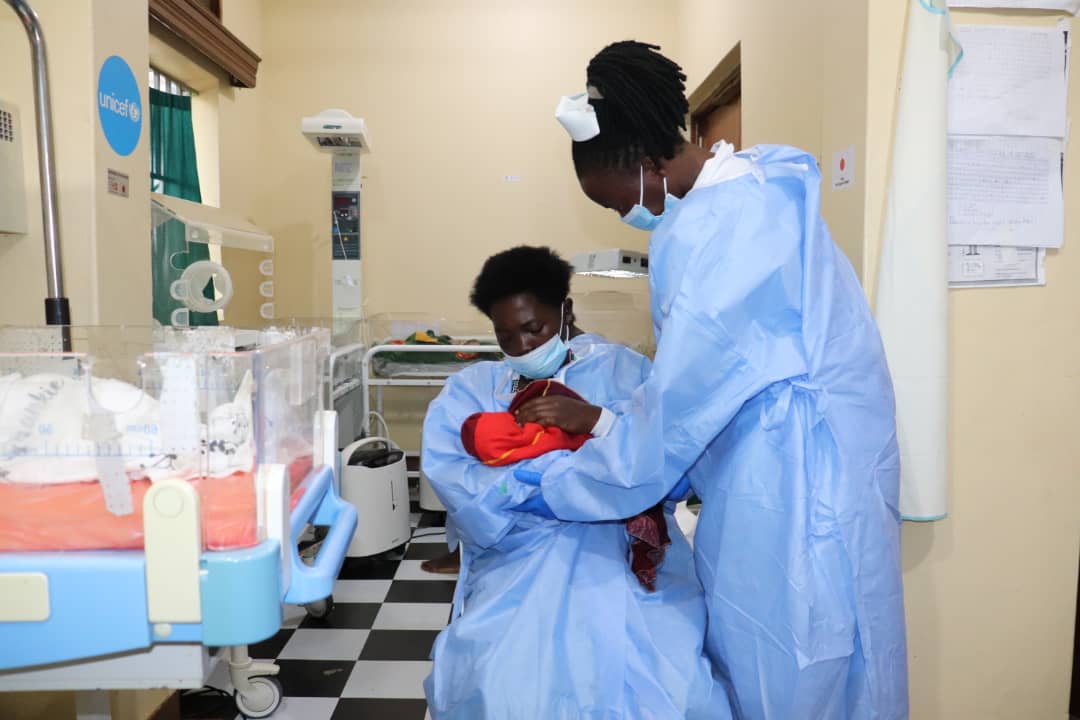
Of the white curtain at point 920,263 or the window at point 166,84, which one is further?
the window at point 166,84

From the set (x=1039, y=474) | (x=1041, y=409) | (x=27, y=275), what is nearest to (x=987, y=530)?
(x=1039, y=474)

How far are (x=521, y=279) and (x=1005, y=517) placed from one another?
1.27 metres

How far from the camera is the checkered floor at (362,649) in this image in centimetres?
201

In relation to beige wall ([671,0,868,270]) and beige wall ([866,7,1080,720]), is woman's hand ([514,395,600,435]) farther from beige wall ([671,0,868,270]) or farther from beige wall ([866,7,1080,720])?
beige wall ([866,7,1080,720])

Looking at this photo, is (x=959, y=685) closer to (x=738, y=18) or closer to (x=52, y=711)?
(x=52, y=711)

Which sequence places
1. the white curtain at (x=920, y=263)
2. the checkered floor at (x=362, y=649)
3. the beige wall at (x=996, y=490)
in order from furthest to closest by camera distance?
the checkered floor at (x=362, y=649), the beige wall at (x=996, y=490), the white curtain at (x=920, y=263)

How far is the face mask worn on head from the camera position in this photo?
1.73 meters

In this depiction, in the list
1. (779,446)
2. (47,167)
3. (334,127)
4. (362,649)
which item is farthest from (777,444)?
(334,127)

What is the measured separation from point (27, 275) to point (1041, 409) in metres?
2.47

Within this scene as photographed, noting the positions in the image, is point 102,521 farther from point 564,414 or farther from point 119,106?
point 119,106

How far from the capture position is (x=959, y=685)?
1.76 meters

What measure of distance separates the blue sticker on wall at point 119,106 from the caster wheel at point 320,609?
1497mm

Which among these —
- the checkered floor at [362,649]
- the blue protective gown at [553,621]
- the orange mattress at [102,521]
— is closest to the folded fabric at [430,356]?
the checkered floor at [362,649]

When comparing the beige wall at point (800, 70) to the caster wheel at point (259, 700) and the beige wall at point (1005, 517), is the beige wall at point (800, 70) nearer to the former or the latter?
the beige wall at point (1005, 517)
